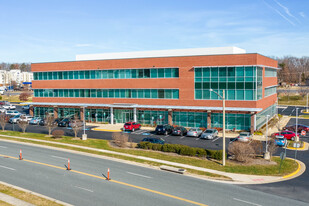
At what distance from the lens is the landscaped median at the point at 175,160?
83.6 ft

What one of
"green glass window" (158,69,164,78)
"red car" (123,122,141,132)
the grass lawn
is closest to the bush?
"red car" (123,122,141,132)

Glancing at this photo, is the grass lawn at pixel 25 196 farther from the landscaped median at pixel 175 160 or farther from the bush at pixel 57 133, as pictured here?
the bush at pixel 57 133

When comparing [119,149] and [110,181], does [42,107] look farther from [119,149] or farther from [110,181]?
[110,181]

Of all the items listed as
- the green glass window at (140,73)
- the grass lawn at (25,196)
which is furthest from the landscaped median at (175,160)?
the green glass window at (140,73)

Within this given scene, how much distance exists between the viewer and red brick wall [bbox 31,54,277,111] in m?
47.0

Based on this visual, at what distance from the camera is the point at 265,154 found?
96.9 feet

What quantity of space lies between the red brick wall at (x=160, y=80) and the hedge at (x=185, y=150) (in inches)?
715

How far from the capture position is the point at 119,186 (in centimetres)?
2086

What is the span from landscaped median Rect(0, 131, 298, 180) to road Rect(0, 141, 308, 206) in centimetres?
219

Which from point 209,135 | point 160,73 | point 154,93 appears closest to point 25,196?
point 209,135

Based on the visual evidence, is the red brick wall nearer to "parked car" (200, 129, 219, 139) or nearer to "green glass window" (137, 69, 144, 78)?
"green glass window" (137, 69, 144, 78)

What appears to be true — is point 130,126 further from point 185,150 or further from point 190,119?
point 185,150

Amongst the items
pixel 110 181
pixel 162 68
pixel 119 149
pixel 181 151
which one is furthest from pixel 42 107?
pixel 110 181

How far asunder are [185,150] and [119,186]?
12.0 meters
